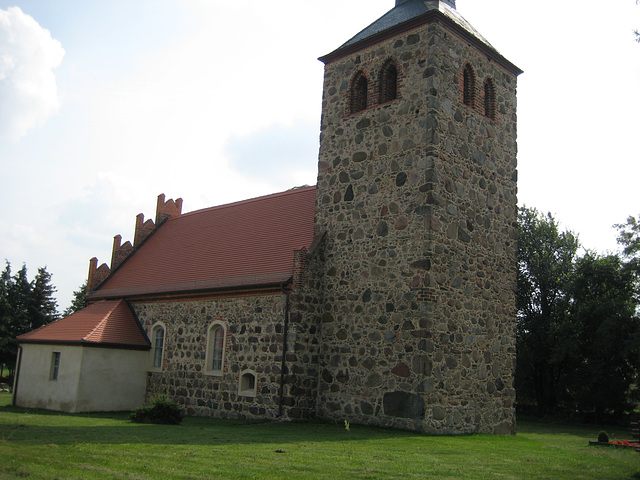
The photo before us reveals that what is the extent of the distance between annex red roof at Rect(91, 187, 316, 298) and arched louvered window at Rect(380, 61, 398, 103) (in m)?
4.75

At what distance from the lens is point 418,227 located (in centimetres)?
1588

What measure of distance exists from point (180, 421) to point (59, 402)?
669 cm

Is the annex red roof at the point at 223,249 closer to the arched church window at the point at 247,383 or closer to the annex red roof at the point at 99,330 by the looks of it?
the annex red roof at the point at 99,330

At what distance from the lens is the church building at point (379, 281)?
51.9 feet

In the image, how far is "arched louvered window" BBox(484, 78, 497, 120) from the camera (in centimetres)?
1872

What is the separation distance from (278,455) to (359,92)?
11.9m

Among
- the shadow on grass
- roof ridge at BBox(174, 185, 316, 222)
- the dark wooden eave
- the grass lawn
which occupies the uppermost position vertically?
the dark wooden eave

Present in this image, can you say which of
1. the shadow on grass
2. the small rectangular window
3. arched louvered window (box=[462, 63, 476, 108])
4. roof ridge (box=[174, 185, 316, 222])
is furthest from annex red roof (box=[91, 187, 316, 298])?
arched louvered window (box=[462, 63, 476, 108])

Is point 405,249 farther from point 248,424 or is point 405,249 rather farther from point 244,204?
point 244,204

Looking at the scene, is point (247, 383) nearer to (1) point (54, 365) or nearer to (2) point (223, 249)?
(2) point (223, 249)

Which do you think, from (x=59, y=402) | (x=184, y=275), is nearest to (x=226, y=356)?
(x=184, y=275)

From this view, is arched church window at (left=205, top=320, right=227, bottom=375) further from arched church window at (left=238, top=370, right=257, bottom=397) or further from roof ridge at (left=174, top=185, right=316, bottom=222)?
roof ridge at (left=174, top=185, right=316, bottom=222)

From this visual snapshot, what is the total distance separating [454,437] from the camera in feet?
48.2

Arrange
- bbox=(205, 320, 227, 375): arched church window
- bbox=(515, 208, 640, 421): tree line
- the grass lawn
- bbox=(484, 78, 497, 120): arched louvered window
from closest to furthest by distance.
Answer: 1. the grass lawn
2. bbox=(484, 78, 497, 120): arched louvered window
3. bbox=(205, 320, 227, 375): arched church window
4. bbox=(515, 208, 640, 421): tree line
